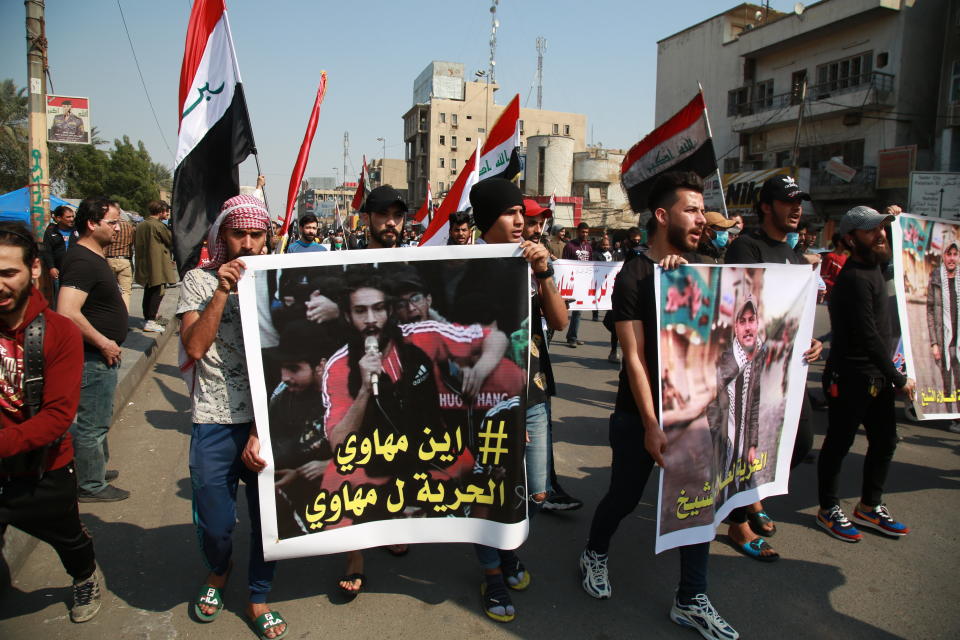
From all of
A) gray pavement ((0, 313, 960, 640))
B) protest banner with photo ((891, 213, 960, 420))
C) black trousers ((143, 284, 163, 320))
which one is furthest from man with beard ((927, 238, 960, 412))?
black trousers ((143, 284, 163, 320))

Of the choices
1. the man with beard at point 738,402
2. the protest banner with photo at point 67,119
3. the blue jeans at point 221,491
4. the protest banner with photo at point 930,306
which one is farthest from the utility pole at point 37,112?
the protest banner with photo at point 930,306

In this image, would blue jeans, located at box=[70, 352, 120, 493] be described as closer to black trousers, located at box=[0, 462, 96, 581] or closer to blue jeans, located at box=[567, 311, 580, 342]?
black trousers, located at box=[0, 462, 96, 581]

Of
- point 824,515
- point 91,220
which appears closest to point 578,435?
point 824,515

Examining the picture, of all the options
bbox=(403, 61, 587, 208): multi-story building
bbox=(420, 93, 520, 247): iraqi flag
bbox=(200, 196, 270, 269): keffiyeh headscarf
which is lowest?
bbox=(200, 196, 270, 269): keffiyeh headscarf

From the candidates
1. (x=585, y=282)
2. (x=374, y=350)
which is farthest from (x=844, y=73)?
(x=374, y=350)

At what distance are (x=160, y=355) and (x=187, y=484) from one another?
5.44m

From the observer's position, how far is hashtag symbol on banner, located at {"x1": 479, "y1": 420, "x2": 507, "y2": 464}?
108 inches

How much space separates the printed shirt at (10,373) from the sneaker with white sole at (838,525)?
14.0 feet

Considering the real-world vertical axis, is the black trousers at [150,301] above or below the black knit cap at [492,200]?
below

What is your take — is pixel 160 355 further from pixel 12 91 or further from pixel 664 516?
pixel 12 91

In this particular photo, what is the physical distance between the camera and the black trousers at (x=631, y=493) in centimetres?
279

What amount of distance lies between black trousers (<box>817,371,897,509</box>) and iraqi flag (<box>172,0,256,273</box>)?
3908mm

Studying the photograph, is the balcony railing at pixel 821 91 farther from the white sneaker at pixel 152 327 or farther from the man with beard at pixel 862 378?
the white sneaker at pixel 152 327

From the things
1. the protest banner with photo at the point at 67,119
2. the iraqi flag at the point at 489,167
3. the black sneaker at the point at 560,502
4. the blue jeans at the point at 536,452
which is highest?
the protest banner with photo at the point at 67,119
